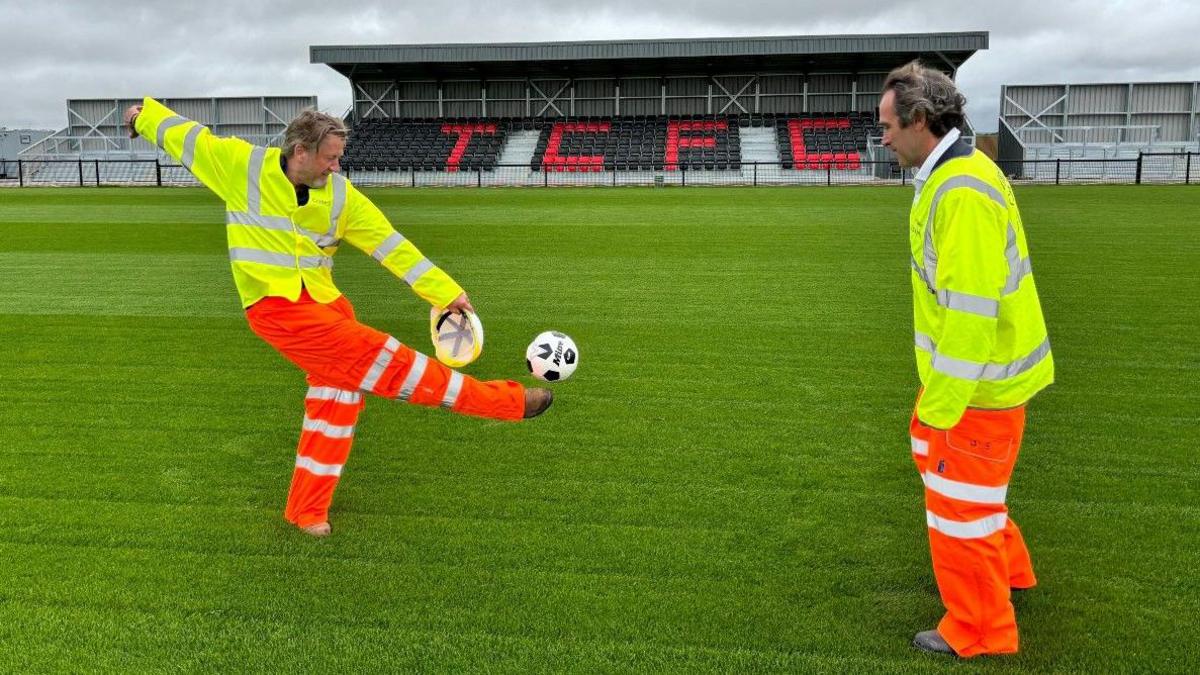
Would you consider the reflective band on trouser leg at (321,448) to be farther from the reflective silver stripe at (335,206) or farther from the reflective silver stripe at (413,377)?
the reflective silver stripe at (335,206)

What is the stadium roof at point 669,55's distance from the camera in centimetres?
4547

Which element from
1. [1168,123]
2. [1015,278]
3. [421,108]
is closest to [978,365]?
[1015,278]

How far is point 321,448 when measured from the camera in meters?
4.55

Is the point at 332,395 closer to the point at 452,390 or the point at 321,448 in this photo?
the point at 321,448

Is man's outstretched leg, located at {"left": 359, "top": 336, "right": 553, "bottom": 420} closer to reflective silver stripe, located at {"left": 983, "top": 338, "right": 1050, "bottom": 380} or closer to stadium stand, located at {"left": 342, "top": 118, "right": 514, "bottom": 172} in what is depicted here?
reflective silver stripe, located at {"left": 983, "top": 338, "right": 1050, "bottom": 380}

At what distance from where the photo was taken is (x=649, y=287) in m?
11.8

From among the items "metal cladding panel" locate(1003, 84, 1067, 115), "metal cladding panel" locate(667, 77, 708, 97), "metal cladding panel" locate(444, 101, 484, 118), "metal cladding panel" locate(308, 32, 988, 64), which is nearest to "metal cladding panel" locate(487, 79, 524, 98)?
"metal cladding panel" locate(444, 101, 484, 118)

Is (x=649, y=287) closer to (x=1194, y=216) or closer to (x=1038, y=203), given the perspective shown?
(x=1194, y=216)

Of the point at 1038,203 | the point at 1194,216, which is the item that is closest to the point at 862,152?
the point at 1038,203

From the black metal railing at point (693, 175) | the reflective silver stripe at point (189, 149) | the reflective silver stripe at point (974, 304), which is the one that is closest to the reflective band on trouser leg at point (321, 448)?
the reflective silver stripe at point (189, 149)

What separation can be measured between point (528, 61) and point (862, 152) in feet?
55.9

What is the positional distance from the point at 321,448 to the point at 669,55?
44.5 metres

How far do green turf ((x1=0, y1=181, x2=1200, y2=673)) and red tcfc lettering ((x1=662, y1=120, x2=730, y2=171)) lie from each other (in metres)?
36.4

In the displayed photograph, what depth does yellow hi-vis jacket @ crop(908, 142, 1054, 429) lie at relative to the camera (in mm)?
2953
